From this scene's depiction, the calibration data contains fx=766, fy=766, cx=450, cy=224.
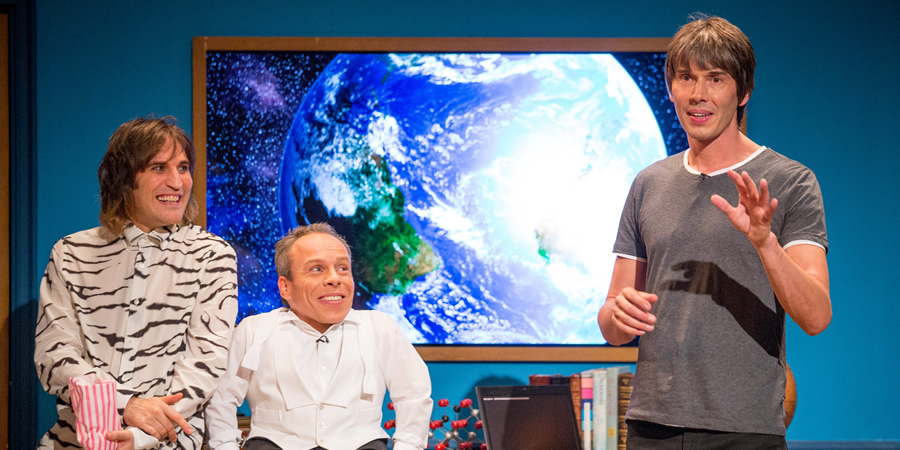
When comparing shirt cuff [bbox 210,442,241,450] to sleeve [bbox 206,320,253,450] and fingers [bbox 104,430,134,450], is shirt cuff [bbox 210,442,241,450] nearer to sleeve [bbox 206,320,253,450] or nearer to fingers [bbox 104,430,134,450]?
sleeve [bbox 206,320,253,450]

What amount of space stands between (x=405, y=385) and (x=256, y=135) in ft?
4.45

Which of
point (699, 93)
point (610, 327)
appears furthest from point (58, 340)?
point (699, 93)

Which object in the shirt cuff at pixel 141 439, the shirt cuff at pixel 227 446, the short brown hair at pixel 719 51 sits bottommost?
the shirt cuff at pixel 227 446

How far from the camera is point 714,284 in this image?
163cm

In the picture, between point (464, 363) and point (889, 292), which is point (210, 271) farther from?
point (889, 292)

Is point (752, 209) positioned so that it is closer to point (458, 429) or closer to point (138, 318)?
point (138, 318)

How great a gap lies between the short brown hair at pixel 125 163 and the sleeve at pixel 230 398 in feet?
1.78

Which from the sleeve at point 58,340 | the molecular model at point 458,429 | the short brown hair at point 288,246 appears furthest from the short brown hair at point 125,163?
the molecular model at point 458,429

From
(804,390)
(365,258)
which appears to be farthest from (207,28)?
(804,390)

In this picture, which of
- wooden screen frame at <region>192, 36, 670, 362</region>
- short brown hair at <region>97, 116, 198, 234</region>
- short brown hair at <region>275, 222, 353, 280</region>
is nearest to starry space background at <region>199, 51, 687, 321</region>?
wooden screen frame at <region>192, 36, 670, 362</region>

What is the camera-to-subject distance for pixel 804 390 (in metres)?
3.38

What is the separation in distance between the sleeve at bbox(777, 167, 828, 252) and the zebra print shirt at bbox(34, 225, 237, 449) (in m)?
1.71

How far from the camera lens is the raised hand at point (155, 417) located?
2.24m

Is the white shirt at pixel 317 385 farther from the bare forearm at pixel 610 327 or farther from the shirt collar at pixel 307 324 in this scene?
the bare forearm at pixel 610 327
